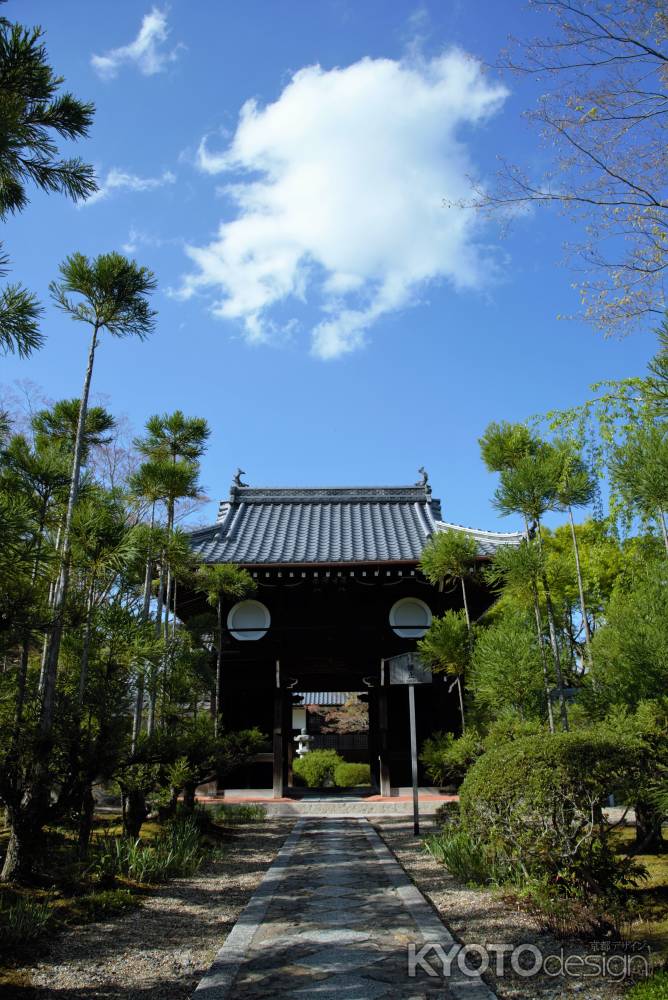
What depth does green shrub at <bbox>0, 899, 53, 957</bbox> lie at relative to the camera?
144 inches

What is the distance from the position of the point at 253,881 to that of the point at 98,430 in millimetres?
4939

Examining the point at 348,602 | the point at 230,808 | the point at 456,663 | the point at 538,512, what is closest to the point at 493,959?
the point at 538,512

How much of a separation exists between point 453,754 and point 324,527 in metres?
7.56

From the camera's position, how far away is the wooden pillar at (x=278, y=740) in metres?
12.3

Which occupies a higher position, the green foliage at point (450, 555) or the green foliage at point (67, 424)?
the green foliage at point (67, 424)

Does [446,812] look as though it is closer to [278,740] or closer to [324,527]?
[278,740]

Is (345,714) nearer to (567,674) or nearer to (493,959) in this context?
(567,674)

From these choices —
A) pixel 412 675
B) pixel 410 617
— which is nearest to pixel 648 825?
pixel 412 675

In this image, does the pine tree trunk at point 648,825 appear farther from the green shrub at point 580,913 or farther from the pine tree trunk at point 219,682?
the pine tree trunk at point 219,682

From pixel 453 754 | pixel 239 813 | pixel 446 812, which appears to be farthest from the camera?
pixel 239 813

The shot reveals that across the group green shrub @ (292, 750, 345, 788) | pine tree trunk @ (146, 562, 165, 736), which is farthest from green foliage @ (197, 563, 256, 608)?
green shrub @ (292, 750, 345, 788)

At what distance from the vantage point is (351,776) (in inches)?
779

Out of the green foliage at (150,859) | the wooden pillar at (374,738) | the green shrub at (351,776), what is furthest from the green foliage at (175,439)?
the green shrub at (351,776)

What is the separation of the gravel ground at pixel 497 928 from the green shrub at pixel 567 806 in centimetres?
37
